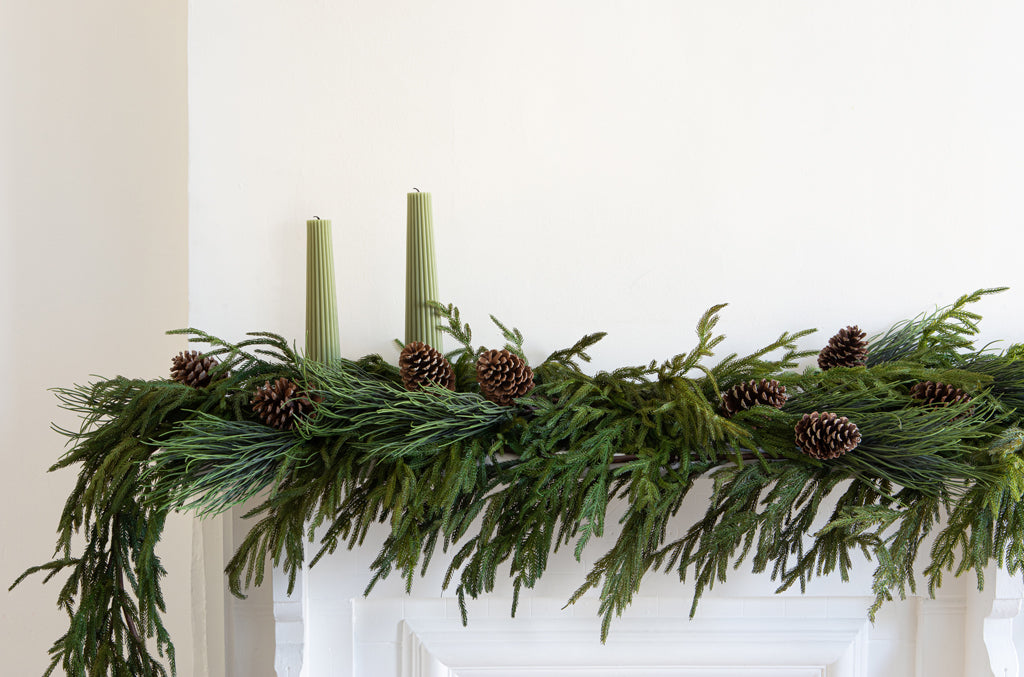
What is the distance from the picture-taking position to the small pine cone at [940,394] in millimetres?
759

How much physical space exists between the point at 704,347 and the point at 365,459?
38 centimetres

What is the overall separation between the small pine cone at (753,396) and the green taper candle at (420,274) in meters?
0.34

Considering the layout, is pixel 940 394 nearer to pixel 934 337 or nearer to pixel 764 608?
pixel 934 337

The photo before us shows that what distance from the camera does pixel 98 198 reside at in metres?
1.15

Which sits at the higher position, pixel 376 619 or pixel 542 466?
pixel 542 466

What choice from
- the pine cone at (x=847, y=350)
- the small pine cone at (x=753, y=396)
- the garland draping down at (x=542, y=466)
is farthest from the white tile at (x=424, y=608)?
the pine cone at (x=847, y=350)

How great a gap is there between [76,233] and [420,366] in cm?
74

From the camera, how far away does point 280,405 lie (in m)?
0.75

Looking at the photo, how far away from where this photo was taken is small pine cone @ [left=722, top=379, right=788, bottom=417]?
76cm

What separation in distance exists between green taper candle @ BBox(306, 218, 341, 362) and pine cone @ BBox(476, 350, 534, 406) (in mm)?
189

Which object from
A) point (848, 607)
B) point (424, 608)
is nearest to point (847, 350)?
point (848, 607)

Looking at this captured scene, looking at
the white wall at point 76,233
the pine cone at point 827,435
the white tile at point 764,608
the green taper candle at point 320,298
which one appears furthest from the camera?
the white wall at point 76,233

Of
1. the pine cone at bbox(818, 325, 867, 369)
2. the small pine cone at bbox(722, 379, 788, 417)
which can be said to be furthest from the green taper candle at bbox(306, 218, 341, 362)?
the pine cone at bbox(818, 325, 867, 369)

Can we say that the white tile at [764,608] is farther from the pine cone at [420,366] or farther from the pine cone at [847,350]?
the pine cone at [420,366]
